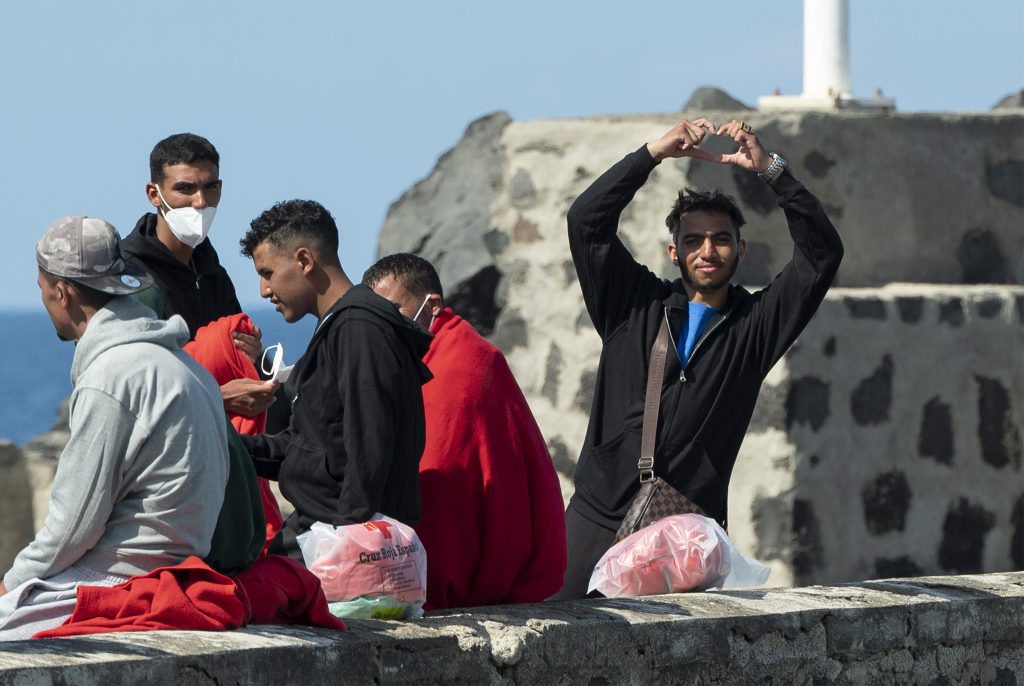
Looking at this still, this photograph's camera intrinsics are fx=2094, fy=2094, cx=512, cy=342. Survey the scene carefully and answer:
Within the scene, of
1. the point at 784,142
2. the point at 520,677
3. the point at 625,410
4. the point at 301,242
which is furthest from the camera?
the point at 784,142

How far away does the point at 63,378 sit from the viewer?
70562 mm

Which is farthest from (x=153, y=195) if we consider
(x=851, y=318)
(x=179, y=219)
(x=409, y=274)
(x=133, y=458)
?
(x=851, y=318)

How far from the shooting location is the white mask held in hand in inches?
207

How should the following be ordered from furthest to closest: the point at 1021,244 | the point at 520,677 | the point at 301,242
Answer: the point at 1021,244
the point at 301,242
the point at 520,677

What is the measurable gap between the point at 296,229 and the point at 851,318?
12.5ft

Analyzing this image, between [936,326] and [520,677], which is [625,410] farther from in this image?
[936,326]

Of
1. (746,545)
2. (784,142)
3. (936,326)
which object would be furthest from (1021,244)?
(746,545)

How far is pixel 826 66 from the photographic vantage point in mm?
8930

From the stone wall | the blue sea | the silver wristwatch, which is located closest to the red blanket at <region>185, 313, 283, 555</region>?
the silver wristwatch

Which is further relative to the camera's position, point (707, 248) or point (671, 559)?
point (707, 248)

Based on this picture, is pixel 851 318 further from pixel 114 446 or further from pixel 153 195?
pixel 114 446

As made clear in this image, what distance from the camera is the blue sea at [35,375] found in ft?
186

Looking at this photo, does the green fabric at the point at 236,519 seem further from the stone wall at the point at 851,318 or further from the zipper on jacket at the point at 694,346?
the stone wall at the point at 851,318

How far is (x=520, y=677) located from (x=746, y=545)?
12.7 feet
